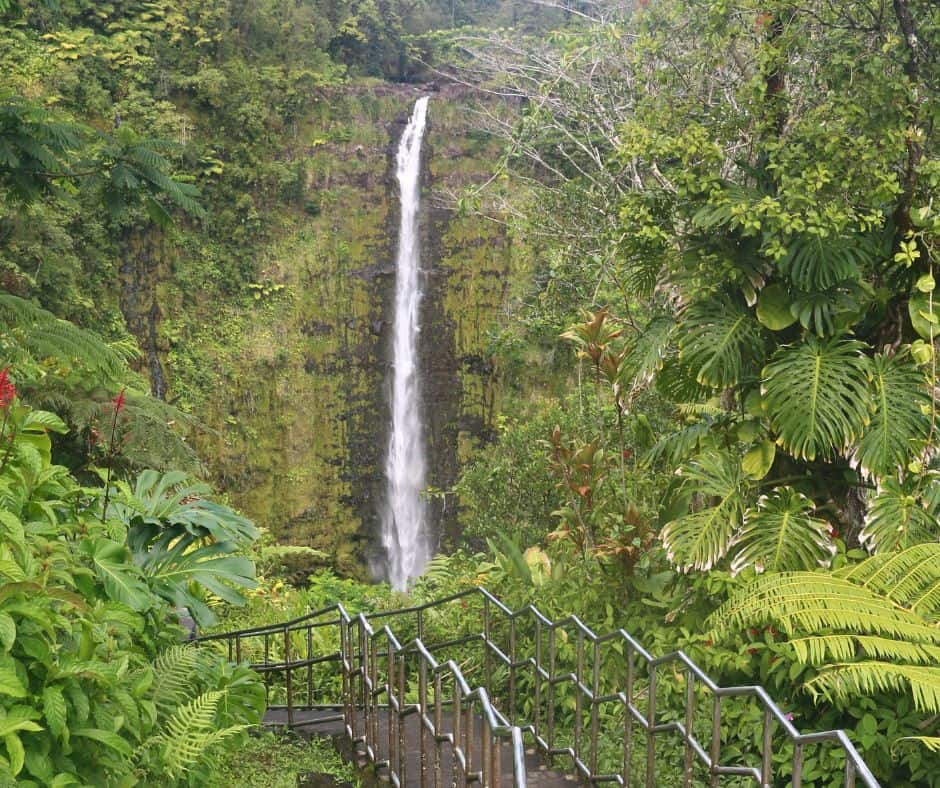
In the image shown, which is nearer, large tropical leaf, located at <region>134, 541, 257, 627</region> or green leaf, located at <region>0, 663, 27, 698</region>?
green leaf, located at <region>0, 663, 27, 698</region>

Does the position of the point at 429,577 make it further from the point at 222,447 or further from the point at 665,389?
the point at 222,447

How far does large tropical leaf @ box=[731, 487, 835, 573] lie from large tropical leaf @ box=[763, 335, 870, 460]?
0.28m

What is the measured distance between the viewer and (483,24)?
20938mm

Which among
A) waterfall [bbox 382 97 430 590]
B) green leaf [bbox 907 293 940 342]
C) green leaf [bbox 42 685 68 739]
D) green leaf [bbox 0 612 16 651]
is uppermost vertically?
waterfall [bbox 382 97 430 590]

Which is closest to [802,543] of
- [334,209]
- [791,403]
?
[791,403]

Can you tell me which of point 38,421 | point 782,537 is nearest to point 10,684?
point 38,421

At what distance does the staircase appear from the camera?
336cm

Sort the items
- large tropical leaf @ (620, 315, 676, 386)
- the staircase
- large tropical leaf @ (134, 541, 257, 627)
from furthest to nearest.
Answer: large tropical leaf @ (620, 315, 676, 386) < large tropical leaf @ (134, 541, 257, 627) < the staircase

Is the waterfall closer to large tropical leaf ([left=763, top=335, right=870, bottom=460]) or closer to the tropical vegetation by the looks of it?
the tropical vegetation

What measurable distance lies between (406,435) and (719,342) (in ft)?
37.9

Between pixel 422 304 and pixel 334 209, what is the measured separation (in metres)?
2.54

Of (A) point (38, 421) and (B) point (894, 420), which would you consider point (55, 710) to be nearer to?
(A) point (38, 421)

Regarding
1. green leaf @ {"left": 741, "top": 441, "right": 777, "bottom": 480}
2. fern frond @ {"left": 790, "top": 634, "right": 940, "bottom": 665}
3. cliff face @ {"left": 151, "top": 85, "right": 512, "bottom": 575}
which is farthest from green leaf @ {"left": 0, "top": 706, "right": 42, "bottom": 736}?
cliff face @ {"left": 151, "top": 85, "right": 512, "bottom": 575}

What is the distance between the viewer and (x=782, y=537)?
4691 millimetres
